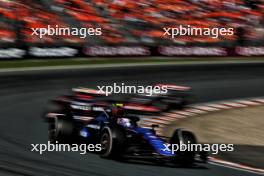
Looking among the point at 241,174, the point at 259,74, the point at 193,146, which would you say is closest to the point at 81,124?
the point at 193,146

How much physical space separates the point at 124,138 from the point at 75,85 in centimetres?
1183

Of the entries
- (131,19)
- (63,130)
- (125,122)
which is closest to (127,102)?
(63,130)

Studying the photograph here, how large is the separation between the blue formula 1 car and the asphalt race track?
24 cm

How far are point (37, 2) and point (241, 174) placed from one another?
24327 millimetres

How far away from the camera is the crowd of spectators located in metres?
30.9

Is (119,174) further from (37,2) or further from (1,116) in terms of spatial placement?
(37,2)

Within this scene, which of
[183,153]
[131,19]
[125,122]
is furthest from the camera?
[131,19]

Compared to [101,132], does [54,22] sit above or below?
above

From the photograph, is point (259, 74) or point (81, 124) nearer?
point (81, 124)

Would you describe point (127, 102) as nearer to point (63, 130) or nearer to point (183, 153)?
point (63, 130)

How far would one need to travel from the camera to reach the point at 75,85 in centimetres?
2269

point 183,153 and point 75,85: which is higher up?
point 75,85

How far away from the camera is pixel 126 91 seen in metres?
23.0

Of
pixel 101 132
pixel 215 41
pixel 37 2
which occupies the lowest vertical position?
pixel 101 132
